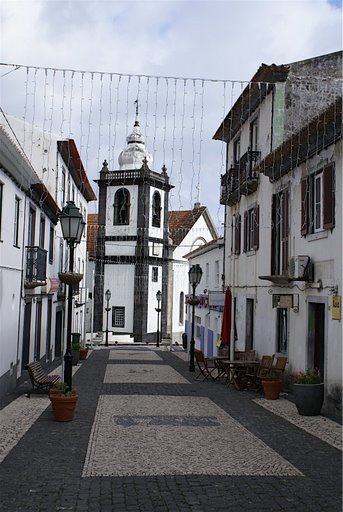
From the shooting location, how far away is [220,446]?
27.2 feet

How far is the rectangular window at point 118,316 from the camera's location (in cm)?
4216

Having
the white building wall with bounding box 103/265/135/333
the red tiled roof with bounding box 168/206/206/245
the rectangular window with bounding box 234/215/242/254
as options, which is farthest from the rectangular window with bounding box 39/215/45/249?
the red tiled roof with bounding box 168/206/206/245

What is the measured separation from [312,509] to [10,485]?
3.04 meters

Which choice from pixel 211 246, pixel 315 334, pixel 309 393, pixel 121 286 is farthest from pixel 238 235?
pixel 121 286

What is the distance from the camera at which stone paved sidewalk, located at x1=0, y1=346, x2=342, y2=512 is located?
5.95m

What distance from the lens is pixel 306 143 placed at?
12758 mm

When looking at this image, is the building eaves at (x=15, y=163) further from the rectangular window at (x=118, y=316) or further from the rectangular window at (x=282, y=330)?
the rectangular window at (x=118, y=316)

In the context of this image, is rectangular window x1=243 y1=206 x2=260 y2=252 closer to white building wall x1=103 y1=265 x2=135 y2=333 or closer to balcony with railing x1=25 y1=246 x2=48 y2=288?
balcony with railing x1=25 y1=246 x2=48 y2=288

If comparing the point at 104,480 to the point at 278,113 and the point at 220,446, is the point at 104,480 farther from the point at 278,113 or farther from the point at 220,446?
the point at 278,113

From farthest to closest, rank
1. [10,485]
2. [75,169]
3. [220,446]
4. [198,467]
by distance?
[75,169] → [220,446] → [198,467] → [10,485]

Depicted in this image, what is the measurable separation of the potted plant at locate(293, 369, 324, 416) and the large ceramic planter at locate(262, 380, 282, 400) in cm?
200

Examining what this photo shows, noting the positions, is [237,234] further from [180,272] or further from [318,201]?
[180,272]

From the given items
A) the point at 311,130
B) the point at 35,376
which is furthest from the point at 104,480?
the point at 311,130

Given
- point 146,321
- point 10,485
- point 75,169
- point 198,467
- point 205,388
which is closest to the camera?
point 10,485
